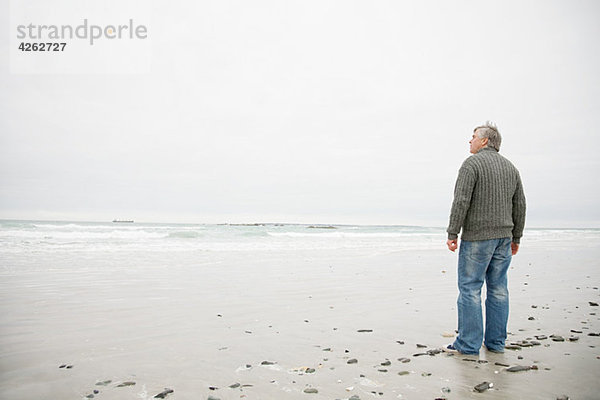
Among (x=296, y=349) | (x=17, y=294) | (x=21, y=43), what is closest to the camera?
(x=296, y=349)

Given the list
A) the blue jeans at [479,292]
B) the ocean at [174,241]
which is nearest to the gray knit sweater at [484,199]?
the blue jeans at [479,292]

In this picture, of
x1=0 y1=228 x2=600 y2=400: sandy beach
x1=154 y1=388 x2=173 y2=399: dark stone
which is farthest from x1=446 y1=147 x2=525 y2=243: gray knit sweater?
x1=154 y1=388 x2=173 y2=399: dark stone

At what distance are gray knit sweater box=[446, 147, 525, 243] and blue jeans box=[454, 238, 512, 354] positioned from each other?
126 millimetres

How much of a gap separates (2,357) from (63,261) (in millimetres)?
8383

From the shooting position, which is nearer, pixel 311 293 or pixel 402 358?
pixel 402 358

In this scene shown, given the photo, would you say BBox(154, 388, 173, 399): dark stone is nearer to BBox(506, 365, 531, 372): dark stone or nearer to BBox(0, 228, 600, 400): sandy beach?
BBox(0, 228, 600, 400): sandy beach

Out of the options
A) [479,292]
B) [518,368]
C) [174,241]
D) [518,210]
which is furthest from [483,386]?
[174,241]

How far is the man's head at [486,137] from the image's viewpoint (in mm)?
3967

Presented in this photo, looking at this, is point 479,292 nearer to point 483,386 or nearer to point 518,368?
point 518,368

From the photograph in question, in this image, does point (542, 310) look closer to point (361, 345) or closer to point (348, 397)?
point (361, 345)

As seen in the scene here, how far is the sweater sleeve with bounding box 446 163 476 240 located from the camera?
374 centimetres

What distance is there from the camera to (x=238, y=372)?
322 centimetres

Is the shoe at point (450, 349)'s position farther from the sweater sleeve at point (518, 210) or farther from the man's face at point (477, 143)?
Result: the man's face at point (477, 143)

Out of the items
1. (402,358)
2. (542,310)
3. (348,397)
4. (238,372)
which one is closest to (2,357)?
(238,372)
